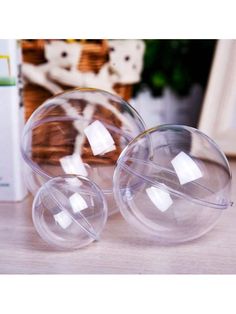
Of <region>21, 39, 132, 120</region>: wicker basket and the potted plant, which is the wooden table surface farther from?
the potted plant

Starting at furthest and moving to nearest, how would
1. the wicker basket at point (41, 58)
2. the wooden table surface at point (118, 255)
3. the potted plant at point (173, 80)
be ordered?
the potted plant at point (173, 80)
the wicker basket at point (41, 58)
the wooden table surface at point (118, 255)

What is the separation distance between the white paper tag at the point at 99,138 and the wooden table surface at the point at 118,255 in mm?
167

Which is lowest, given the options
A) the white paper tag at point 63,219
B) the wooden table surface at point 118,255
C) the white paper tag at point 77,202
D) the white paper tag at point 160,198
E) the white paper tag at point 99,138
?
the wooden table surface at point 118,255

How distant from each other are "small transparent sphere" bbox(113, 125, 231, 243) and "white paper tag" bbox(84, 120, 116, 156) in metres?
0.04

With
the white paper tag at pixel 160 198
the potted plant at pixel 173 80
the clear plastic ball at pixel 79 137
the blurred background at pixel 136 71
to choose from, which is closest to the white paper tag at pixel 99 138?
the clear plastic ball at pixel 79 137

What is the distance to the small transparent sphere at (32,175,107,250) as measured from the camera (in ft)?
2.30

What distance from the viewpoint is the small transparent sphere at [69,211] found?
2.30 feet

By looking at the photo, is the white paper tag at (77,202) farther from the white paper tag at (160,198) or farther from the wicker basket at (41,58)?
the wicker basket at (41,58)

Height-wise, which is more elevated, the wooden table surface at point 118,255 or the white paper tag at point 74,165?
the white paper tag at point 74,165

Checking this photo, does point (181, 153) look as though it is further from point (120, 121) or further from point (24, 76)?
point (24, 76)

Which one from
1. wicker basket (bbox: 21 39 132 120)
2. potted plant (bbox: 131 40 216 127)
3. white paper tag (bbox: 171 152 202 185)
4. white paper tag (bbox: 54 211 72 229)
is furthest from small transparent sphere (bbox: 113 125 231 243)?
potted plant (bbox: 131 40 216 127)

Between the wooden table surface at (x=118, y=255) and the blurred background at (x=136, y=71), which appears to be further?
the blurred background at (x=136, y=71)

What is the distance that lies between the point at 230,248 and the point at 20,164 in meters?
0.48

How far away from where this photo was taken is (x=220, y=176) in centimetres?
73
